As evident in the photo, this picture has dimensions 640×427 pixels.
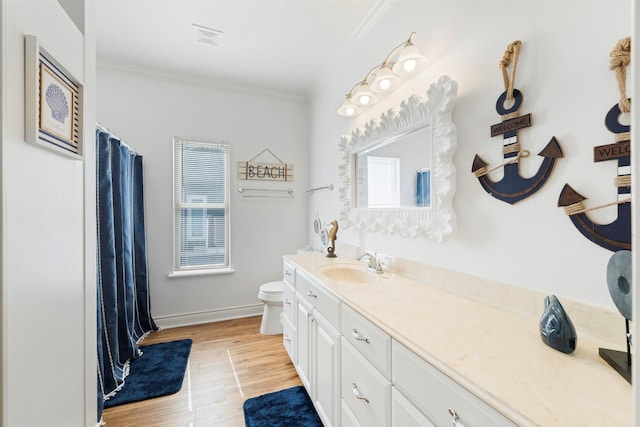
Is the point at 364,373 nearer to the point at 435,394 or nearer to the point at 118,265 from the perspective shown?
the point at 435,394

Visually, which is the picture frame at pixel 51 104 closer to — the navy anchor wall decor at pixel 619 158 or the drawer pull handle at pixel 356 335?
the drawer pull handle at pixel 356 335

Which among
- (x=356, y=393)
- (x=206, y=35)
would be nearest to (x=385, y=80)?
(x=206, y=35)

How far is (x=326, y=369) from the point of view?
4.50 feet

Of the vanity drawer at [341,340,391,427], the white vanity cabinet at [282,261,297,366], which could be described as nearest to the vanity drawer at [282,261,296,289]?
the white vanity cabinet at [282,261,297,366]

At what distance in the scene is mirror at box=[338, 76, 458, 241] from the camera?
4.14ft

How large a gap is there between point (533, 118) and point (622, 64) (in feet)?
0.79

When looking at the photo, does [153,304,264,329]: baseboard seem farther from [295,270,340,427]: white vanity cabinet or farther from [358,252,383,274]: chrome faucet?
[358,252,383,274]: chrome faucet

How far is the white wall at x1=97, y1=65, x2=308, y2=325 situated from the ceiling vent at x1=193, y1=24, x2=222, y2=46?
2.41 feet

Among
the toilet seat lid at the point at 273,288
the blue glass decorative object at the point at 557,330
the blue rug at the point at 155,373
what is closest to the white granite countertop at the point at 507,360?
the blue glass decorative object at the point at 557,330

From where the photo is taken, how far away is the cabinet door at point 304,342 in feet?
→ 5.27

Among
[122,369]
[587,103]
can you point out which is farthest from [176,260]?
[587,103]

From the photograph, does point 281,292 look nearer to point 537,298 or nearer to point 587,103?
point 537,298

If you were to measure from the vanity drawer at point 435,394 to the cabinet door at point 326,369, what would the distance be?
18.5 inches

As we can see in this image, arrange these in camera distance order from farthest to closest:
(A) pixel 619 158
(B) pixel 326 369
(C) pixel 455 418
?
1. (B) pixel 326 369
2. (A) pixel 619 158
3. (C) pixel 455 418
